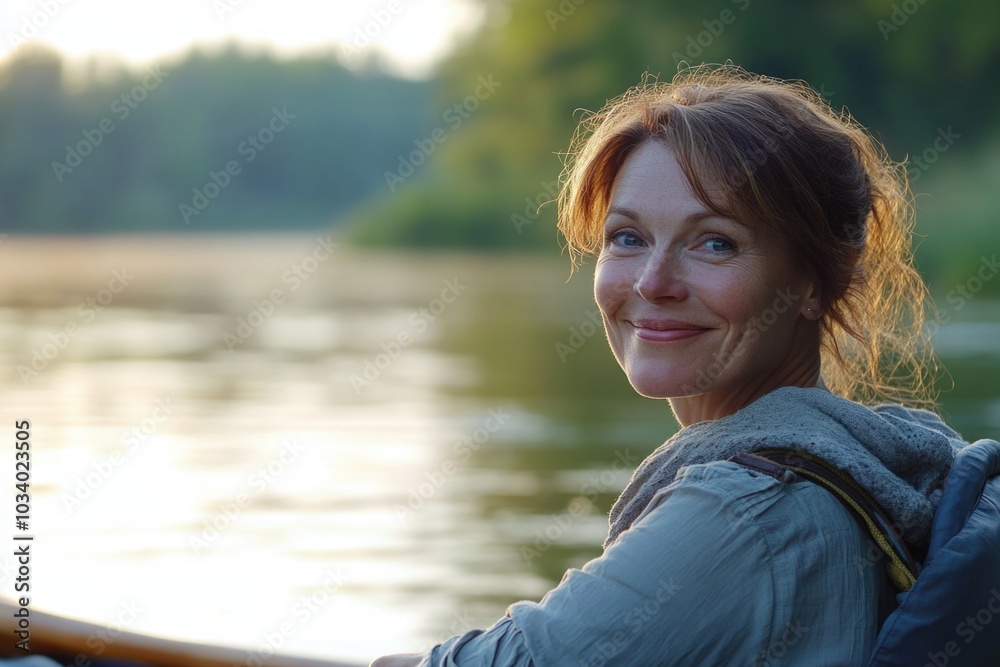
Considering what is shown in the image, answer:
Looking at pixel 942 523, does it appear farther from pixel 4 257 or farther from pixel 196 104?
pixel 196 104

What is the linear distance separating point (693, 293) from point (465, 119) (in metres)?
24.0

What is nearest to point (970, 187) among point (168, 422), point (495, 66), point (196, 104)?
point (495, 66)

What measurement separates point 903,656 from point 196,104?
31997 mm

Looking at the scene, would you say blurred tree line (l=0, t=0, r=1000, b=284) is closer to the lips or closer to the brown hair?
the brown hair

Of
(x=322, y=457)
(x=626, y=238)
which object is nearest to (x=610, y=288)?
(x=626, y=238)

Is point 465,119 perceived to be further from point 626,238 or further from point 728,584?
point 728,584

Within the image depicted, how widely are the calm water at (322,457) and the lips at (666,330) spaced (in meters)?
1.19

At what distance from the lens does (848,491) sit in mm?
1107

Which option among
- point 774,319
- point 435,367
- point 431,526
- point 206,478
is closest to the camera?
point 774,319

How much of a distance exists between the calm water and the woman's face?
1.18 metres

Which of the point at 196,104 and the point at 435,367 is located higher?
the point at 196,104

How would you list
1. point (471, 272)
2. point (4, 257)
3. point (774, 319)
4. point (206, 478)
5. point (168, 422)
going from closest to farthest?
1. point (774, 319)
2. point (206, 478)
3. point (168, 422)
4. point (471, 272)
5. point (4, 257)

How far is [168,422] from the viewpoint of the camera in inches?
240

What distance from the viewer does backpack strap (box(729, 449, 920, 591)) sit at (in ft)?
3.61
